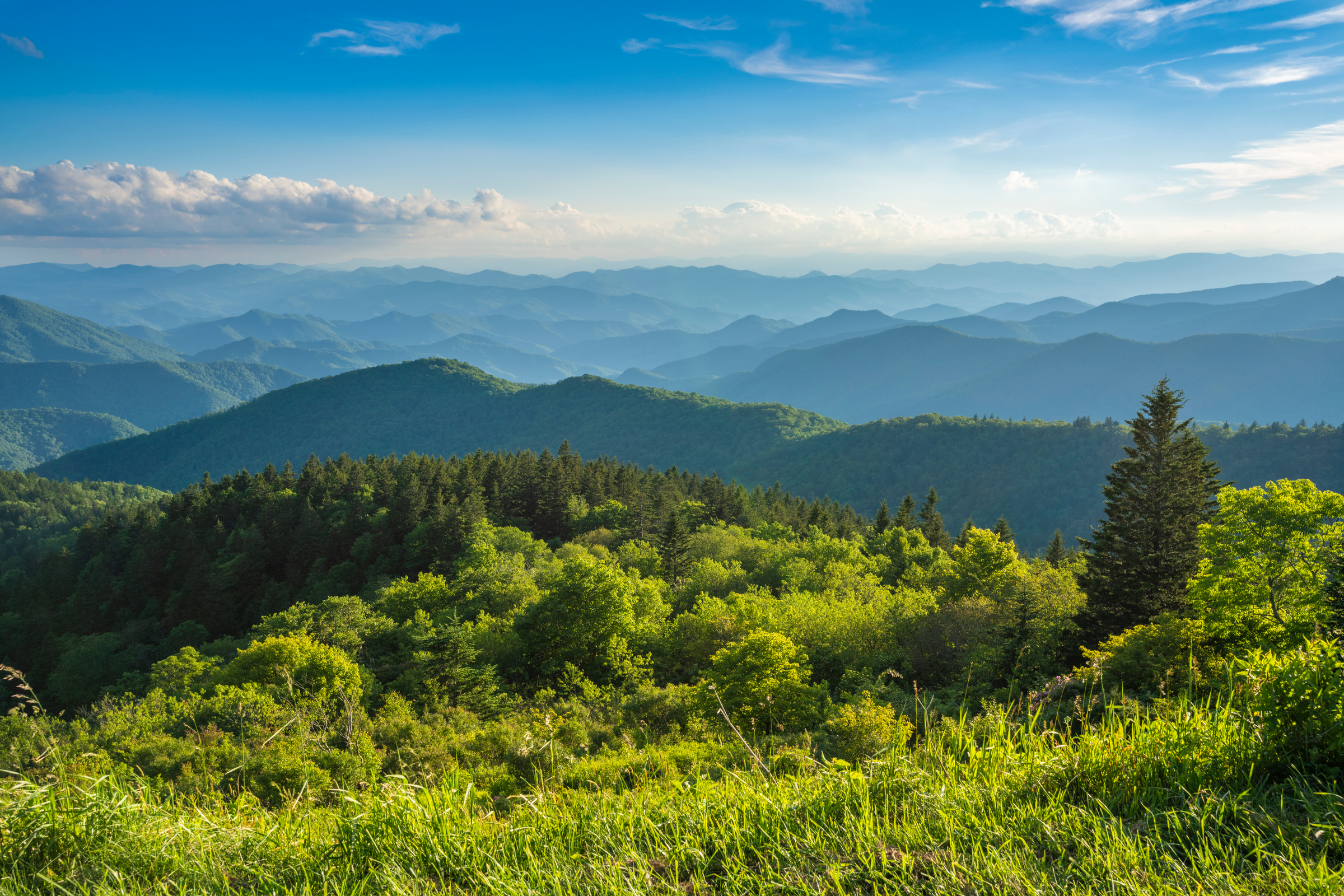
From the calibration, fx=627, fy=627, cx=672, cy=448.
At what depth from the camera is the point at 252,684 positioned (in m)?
25.2

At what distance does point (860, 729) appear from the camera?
56.4 feet

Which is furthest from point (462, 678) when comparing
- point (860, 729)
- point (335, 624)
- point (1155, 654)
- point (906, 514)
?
point (906, 514)

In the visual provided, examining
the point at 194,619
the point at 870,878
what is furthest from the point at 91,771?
the point at 194,619

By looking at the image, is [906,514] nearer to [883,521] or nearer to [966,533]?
[883,521]

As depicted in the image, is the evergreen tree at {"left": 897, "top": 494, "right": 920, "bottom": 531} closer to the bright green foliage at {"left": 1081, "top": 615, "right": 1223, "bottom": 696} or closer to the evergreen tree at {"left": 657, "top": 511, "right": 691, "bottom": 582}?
the evergreen tree at {"left": 657, "top": 511, "right": 691, "bottom": 582}

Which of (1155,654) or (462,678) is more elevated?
(1155,654)

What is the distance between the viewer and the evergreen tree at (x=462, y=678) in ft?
88.3

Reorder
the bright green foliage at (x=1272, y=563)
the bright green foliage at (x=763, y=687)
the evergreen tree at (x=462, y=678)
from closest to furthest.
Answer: the bright green foliage at (x=1272, y=563), the bright green foliage at (x=763, y=687), the evergreen tree at (x=462, y=678)

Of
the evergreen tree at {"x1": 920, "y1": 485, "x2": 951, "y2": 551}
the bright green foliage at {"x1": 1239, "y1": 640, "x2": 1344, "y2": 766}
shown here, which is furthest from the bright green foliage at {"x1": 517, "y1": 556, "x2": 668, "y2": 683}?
the evergreen tree at {"x1": 920, "y1": 485, "x2": 951, "y2": 551}

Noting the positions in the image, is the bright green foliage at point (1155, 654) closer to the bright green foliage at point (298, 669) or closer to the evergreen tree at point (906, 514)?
the bright green foliage at point (298, 669)

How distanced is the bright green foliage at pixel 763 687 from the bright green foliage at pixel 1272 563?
1337cm

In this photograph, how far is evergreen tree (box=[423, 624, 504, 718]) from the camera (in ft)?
88.3

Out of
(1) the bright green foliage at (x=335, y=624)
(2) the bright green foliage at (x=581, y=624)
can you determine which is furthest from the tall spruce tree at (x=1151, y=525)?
(1) the bright green foliage at (x=335, y=624)

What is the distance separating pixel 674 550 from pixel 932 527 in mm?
37447
